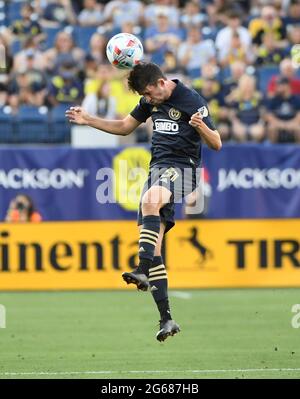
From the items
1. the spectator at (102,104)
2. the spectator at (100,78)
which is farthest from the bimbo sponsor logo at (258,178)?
the spectator at (100,78)

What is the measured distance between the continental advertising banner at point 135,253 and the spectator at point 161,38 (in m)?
4.75

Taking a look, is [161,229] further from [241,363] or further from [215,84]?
[215,84]

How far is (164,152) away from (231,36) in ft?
36.7

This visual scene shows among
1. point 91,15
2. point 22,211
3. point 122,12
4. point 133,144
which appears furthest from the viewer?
point 91,15

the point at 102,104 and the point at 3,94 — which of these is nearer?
the point at 102,104

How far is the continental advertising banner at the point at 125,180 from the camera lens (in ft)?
59.5

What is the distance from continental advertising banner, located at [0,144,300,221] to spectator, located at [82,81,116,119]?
0.84 m

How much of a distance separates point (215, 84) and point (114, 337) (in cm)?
847

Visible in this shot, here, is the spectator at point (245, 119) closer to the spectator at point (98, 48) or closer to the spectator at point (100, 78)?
the spectator at point (100, 78)

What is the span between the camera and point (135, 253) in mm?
16875

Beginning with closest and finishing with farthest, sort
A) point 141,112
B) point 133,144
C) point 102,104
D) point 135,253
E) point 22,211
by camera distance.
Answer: point 141,112, point 135,253, point 22,211, point 133,144, point 102,104

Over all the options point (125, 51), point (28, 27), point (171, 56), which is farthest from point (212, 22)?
point (125, 51)

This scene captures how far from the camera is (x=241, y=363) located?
1013 cm

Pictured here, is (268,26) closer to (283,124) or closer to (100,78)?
(283,124)
